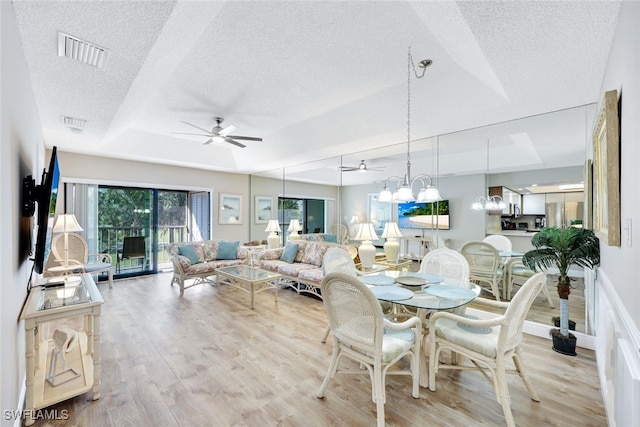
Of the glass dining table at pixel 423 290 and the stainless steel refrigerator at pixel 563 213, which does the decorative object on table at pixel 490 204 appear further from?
the glass dining table at pixel 423 290

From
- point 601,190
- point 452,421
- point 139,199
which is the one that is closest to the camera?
point 452,421

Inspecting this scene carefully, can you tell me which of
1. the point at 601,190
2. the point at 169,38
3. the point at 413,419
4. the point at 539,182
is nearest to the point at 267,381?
Result: the point at 413,419

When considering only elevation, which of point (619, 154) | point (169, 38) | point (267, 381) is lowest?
point (267, 381)

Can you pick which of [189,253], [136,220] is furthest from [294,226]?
[136,220]

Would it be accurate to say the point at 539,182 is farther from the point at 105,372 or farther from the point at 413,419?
the point at 105,372

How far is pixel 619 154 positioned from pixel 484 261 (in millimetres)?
2297

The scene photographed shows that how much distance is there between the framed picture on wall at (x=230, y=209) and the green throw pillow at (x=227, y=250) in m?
1.52

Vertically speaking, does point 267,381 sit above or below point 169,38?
below

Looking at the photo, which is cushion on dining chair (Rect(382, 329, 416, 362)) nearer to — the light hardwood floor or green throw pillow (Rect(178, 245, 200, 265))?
the light hardwood floor

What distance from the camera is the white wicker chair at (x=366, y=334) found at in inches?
70.0

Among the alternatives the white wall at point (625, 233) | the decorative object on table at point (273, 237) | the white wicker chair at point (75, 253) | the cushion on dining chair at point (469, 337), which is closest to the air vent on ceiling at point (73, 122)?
the white wicker chair at point (75, 253)

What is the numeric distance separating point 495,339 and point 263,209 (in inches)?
242

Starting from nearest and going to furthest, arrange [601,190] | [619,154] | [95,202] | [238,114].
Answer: [619,154]
[601,190]
[238,114]
[95,202]

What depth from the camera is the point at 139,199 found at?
237 inches
